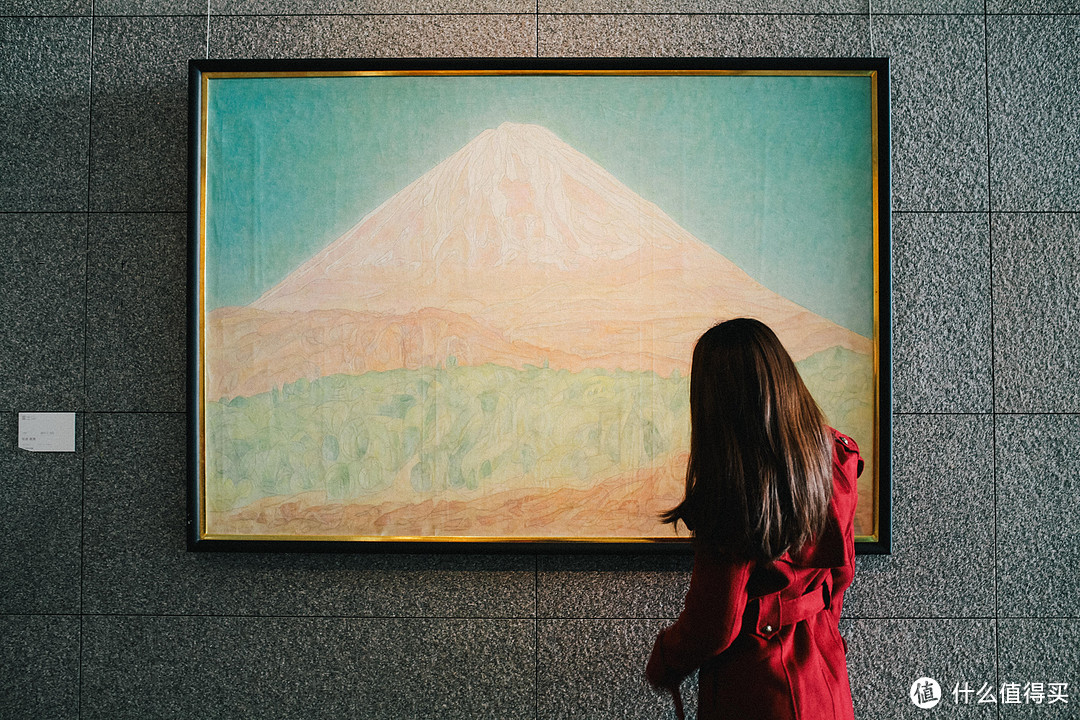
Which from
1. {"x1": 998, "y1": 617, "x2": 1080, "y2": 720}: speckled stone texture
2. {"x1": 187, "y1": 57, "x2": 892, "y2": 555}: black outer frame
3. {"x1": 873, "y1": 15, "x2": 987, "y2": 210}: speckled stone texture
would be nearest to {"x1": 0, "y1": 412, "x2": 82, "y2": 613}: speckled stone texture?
{"x1": 187, "y1": 57, "x2": 892, "y2": 555}: black outer frame

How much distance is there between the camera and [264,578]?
150 cm

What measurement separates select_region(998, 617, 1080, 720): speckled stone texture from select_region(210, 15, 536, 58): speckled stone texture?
5.87ft

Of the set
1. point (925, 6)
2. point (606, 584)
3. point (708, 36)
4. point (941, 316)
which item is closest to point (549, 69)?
point (708, 36)

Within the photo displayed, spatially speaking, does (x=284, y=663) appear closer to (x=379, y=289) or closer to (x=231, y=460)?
(x=231, y=460)

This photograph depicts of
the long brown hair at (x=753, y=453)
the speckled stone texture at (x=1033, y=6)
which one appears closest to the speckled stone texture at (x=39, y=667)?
the long brown hair at (x=753, y=453)

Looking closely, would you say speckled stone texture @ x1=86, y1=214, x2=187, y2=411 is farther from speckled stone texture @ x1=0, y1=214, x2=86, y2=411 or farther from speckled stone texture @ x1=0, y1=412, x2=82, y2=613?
speckled stone texture @ x1=0, y1=412, x2=82, y2=613

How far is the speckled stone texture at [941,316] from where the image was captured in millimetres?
1494

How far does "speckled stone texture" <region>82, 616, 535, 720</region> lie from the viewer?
1.49 m

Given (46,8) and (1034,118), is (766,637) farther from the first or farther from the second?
(46,8)

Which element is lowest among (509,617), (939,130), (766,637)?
(509,617)

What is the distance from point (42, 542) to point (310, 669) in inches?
27.7

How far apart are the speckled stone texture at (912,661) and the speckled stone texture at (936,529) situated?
0.11ft
